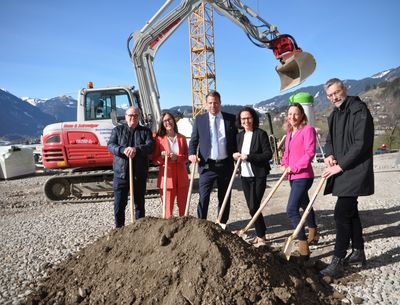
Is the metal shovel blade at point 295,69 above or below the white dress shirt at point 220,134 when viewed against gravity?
above

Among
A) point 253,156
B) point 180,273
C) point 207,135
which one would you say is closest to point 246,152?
point 253,156

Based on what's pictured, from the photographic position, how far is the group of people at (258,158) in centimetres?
351

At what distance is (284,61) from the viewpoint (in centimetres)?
884

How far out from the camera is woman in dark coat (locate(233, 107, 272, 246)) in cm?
442

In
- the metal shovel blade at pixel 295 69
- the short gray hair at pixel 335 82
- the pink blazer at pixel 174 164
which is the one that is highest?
the metal shovel blade at pixel 295 69

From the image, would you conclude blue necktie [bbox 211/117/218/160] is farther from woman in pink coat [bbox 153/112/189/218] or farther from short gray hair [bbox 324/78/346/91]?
short gray hair [bbox 324/78/346/91]

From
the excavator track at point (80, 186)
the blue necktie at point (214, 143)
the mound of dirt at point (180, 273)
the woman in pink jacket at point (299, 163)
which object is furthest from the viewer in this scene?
the excavator track at point (80, 186)

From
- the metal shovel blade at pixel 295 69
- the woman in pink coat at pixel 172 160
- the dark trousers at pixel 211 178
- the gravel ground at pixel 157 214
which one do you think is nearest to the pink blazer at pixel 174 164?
the woman in pink coat at pixel 172 160

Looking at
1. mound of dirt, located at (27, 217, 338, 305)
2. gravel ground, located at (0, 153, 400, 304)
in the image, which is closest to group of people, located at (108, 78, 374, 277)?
gravel ground, located at (0, 153, 400, 304)

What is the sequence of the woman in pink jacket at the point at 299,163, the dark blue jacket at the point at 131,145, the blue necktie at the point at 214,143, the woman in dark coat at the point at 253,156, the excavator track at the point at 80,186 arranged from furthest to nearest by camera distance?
the excavator track at the point at 80,186, the dark blue jacket at the point at 131,145, the blue necktie at the point at 214,143, the woman in dark coat at the point at 253,156, the woman in pink jacket at the point at 299,163

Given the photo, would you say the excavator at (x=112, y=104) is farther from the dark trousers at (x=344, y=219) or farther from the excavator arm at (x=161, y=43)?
the dark trousers at (x=344, y=219)

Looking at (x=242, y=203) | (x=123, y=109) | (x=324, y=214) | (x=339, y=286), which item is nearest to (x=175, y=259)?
(x=339, y=286)

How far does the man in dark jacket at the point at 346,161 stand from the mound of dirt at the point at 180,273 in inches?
22.4

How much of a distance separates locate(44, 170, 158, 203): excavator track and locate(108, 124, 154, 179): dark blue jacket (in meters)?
3.86
